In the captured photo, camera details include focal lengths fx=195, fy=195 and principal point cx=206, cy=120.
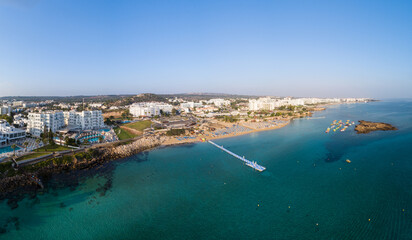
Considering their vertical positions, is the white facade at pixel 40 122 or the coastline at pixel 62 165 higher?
the white facade at pixel 40 122

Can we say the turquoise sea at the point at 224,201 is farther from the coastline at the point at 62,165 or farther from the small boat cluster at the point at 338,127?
the small boat cluster at the point at 338,127

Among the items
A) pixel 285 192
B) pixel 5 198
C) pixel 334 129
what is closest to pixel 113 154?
pixel 5 198

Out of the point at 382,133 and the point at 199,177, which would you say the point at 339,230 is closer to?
the point at 199,177

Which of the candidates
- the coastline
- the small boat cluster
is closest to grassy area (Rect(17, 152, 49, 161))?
the coastline

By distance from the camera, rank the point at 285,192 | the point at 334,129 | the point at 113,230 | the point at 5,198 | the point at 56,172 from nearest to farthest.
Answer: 1. the point at 113,230
2. the point at 5,198
3. the point at 285,192
4. the point at 56,172
5. the point at 334,129

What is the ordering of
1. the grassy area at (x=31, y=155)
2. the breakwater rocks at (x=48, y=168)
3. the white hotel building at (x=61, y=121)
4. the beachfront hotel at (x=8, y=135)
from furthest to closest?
the white hotel building at (x=61, y=121), the beachfront hotel at (x=8, y=135), the grassy area at (x=31, y=155), the breakwater rocks at (x=48, y=168)

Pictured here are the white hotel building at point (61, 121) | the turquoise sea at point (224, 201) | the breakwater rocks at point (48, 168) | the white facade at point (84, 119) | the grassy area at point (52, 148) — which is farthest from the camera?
the white facade at point (84, 119)

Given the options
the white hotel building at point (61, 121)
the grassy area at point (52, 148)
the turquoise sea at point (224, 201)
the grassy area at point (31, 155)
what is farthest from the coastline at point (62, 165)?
the white hotel building at point (61, 121)
